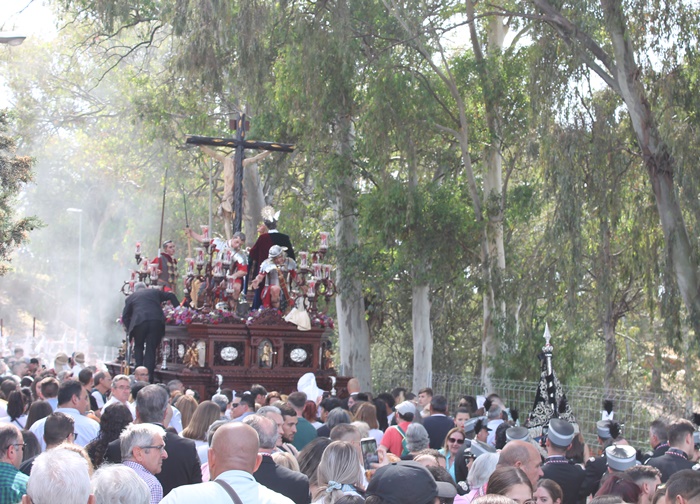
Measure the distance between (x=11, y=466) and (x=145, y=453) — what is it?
0.89 m

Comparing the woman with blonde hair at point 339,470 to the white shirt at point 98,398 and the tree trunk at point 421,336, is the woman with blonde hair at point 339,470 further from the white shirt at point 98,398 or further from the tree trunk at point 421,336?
the tree trunk at point 421,336

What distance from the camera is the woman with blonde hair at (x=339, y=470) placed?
18.7ft

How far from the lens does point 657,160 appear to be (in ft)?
53.0

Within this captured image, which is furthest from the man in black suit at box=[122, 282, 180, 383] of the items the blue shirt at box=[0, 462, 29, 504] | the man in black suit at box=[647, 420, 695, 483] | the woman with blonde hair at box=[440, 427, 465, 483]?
the blue shirt at box=[0, 462, 29, 504]

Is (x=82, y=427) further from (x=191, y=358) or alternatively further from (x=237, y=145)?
(x=237, y=145)

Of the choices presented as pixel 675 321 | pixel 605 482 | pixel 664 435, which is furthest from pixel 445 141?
pixel 605 482

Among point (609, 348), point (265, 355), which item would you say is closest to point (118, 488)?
point (265, 355)

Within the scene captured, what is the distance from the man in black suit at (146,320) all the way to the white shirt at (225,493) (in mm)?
12638

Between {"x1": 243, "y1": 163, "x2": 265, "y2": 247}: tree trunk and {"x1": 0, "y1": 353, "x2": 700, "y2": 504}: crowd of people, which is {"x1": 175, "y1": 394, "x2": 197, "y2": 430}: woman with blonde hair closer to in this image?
{"x1": 0, "y1": 353, "x2": 700, "y2": 504}: crowd of people

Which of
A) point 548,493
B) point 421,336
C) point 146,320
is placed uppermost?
point 421,336

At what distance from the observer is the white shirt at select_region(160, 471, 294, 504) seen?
500cm

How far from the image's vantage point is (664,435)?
9.20m

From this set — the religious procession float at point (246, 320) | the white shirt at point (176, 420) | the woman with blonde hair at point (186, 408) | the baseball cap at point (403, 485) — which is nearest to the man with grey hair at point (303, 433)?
the woman with blonde hair at point (186, 408)

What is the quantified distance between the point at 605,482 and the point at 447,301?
78.3ft
